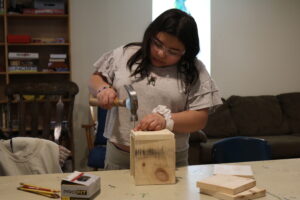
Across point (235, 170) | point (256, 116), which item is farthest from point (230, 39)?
point (235, 170)

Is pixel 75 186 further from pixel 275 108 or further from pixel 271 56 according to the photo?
pixel 271 56

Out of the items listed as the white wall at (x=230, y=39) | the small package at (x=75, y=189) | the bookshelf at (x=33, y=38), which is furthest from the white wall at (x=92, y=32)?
the small package at (x=75, y=189)

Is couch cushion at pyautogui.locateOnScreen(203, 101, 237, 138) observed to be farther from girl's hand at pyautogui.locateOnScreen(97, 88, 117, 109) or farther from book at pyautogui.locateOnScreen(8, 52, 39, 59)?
girl's hand at pyautogui.locateOnScreen(97, 88, 117, 109)

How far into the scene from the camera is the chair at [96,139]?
3.15 meters

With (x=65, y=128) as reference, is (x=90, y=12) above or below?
above

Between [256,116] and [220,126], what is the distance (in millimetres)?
484

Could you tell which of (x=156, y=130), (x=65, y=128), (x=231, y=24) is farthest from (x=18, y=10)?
(x=156, y=130)

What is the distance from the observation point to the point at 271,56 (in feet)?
15.0

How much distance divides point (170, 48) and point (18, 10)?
281 cm

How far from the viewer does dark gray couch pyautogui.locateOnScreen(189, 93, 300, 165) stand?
3.85 m

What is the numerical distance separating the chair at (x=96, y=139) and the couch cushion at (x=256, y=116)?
1543mm

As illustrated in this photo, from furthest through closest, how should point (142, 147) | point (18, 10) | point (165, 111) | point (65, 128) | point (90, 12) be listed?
point (90, 12) < point (18, 10) < point (65, 128) < point (165, 111) < point (142, 147)

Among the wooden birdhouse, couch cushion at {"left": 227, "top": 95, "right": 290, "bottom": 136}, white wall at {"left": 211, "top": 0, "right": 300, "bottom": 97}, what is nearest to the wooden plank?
the wooden birdhouse

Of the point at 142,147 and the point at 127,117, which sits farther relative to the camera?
the point at 127,117
